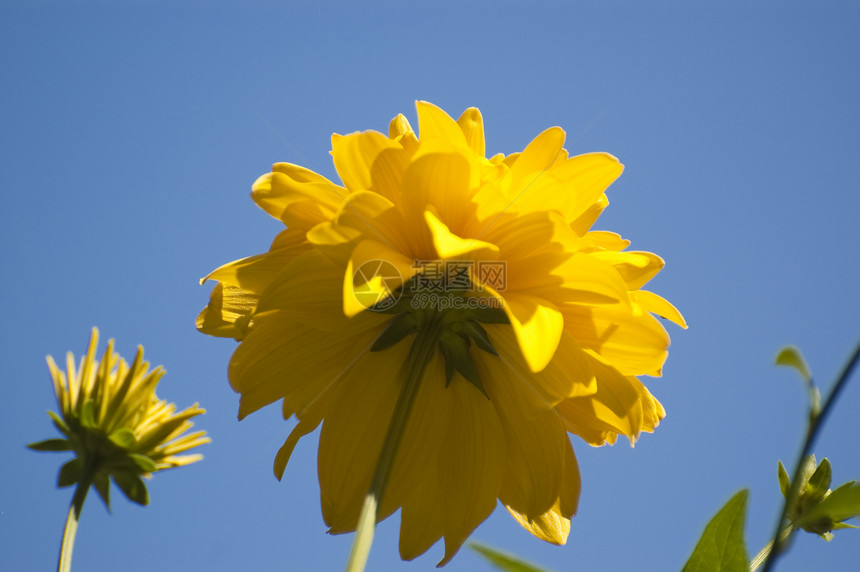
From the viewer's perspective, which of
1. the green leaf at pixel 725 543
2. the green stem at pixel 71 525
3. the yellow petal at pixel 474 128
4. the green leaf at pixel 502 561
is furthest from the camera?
the yellow petal at pixel 474 128

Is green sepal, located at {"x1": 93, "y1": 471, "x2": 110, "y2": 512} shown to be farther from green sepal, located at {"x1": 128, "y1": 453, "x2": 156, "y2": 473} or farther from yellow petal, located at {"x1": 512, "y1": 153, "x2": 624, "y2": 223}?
yellow petal, located at {"x1": 512, "y1": 153, "x2": 624, "y2": 223}

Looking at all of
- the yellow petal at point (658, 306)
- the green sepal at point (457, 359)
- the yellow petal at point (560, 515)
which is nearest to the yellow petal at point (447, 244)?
the green sepal at point (457, 359)

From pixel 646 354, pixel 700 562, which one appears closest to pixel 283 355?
pixel 646 354

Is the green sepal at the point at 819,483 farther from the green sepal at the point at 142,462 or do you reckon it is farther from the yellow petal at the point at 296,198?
the green sepal at the point at 142,462

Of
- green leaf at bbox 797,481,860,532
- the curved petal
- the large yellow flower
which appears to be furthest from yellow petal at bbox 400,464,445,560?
green leaf at bbox 797,481,860,532

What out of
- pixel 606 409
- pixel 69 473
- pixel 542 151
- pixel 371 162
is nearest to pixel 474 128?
pixel 542 151

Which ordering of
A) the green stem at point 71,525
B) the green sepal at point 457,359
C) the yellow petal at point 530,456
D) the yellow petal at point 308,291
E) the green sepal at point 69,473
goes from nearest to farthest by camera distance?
the green stem at point 71,525
the green sepal at point 69,473
the yellow petal at point 308,291
the yellow petal at point 530,456
the green sepal at point 457,359
